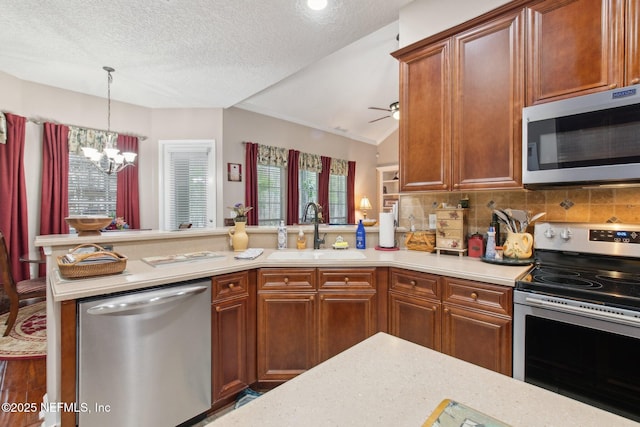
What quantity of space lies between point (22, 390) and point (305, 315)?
2061 mm

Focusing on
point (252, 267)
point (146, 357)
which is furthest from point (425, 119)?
point (146, 357)

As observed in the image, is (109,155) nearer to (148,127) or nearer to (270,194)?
(148,127)

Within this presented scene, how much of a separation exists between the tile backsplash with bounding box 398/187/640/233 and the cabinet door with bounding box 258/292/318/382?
117cm

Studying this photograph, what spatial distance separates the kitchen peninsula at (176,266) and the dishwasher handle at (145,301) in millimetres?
56

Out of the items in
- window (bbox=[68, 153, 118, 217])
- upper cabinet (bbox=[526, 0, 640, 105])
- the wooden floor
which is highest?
upper cabinet (bbox=[526, 0, 640, 105])

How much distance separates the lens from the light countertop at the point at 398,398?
19.5 inches

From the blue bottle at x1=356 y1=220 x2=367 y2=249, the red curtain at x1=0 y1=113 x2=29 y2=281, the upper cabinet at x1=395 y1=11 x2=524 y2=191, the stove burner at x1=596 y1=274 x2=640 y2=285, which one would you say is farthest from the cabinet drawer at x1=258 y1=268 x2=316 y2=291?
the red curtain at x1=0 y1=113 x2=29 y2=281

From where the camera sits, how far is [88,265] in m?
1.50

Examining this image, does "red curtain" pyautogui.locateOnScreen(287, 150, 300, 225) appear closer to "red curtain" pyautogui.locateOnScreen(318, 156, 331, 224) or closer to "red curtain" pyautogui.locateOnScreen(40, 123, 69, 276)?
"red curtain" pyautogui.locateOnScreen(318, 156, 331, 224)

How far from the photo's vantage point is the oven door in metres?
1.14

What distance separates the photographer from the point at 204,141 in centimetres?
455

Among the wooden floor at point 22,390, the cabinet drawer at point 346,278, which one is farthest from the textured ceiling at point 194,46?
the wooden floor at point 22,390

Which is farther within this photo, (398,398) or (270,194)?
(270,194)

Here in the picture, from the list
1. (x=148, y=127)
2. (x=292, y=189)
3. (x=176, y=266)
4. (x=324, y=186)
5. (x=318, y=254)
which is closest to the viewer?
(x=176, y=266)
